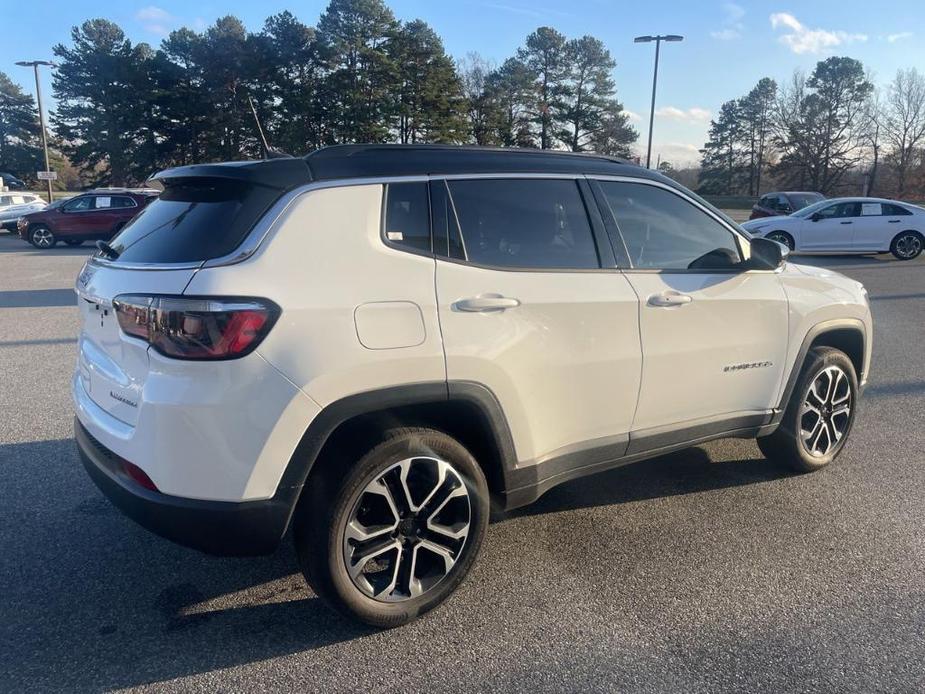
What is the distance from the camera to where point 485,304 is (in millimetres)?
2844

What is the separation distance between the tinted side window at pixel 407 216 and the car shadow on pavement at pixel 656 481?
1.76 m

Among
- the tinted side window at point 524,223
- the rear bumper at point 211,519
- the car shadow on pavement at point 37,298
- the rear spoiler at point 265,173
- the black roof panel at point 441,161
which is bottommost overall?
the car shadow on pavement at point 37,298

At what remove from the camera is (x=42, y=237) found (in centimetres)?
2091

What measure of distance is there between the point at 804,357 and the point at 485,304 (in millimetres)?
2299

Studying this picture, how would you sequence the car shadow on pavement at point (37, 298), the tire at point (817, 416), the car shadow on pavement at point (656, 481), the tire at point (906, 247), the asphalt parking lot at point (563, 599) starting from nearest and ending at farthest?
1. the asphalt parking lot at point (563, 599)
2. the car shadow on pavement at point (656, 481)
3. the tire at point (817, 416)
4. the car shadow on pavement at point (37, 298)
5. the tire at point (906, 247)

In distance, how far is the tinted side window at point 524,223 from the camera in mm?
2998

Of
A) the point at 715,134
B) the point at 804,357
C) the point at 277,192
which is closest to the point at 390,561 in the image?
the point at 277,192

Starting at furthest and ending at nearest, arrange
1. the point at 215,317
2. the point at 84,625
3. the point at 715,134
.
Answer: the point at 715,134 < the point at 84,625 < the point at 215,317

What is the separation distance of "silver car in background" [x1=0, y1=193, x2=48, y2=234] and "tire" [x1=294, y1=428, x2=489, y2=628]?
2611cm

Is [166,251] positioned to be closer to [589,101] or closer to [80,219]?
[80,219]

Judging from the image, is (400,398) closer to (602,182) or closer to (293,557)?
(293,557)

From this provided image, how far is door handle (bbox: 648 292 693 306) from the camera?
3.38 meters

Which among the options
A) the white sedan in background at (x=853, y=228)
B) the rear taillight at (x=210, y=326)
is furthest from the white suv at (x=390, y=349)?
the white sedan in background at (x=853, y=228)

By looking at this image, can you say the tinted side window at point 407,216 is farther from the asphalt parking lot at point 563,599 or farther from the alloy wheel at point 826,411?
the alloy wheel at point 826,411
